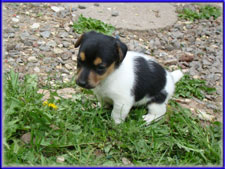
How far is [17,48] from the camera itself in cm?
593

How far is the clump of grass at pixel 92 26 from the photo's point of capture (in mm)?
6688

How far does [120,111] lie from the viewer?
4.18 m

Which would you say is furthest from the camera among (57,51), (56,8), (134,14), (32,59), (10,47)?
(134,14)

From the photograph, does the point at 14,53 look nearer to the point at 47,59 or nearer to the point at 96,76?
the point at 47,59

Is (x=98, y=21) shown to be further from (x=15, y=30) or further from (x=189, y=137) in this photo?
(x=189, y=137)

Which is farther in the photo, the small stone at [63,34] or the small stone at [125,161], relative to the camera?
the small stone at [63,34]

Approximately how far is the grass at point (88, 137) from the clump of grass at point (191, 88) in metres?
1.03

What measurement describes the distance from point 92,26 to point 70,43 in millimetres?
716

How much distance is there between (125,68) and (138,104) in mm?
696

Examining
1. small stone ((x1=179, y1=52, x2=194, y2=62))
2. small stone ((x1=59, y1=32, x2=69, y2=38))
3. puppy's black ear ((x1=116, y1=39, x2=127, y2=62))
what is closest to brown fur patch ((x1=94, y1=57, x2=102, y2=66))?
puppy's black ear ((x1=116, y1=39, x2=127, y2=62))

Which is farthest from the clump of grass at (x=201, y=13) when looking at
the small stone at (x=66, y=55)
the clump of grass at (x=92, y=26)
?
the small stone at (x=66, y=55)

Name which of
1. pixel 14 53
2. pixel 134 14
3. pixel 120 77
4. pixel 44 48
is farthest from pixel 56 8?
pixel 120 77

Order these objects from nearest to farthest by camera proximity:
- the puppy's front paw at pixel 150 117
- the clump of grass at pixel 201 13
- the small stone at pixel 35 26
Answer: the puppy's front paw at pixel 150 117, the small stone at pixel 35 26, the clump of grass at pixel 201 13

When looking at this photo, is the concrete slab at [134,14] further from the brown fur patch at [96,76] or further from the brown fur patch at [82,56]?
the brown fur patch at [82,56]
